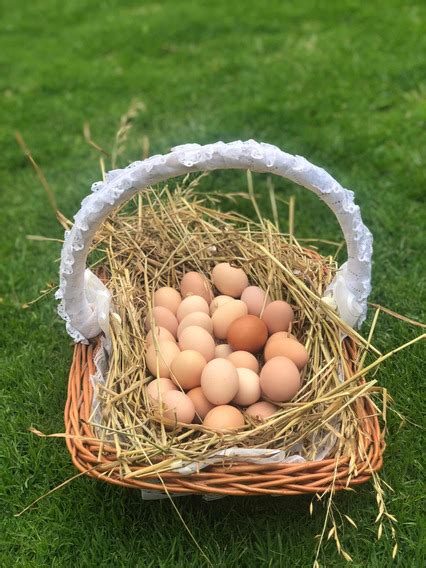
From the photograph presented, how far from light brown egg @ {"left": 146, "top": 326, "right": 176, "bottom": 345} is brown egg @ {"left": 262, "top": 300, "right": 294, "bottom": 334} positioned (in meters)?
0.28

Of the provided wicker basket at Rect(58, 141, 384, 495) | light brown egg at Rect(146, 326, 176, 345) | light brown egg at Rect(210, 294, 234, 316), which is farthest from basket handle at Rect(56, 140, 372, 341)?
light brown egg at Rect(210, 294, 234, 316)

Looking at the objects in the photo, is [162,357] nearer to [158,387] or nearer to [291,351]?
[158,387]

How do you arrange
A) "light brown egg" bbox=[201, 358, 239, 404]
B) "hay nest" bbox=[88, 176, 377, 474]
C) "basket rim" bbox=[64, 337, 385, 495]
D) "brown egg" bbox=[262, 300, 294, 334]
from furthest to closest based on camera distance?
"brown egg" bbox=[262, 300, 294, 334], "light brown egg" bbox=[201, 358, 239, 404], "hay nest" bbox=[88, 176, 377, 474], "basket rim" bbox=[64, 337, 385, 495]

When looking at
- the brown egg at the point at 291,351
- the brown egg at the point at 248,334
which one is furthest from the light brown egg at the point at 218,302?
the brown egg at the point at 291,351

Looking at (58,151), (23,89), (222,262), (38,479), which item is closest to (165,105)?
(58,151)

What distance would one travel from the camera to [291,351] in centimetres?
191

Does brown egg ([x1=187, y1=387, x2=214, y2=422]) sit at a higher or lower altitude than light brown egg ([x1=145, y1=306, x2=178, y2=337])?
lower

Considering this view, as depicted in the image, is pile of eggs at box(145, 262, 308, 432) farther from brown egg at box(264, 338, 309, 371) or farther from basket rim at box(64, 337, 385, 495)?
basket rim at box(64, 337, 385, 495)

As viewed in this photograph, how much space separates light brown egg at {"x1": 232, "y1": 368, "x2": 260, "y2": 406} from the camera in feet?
6.14

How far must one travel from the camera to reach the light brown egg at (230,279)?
2164 mm

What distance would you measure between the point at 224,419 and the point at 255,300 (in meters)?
0.47

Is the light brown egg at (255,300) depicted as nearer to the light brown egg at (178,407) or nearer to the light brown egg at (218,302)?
the light brown egg at (218,302)

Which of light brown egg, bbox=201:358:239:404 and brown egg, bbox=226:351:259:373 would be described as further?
brown egg, bbox=226:351:259:373

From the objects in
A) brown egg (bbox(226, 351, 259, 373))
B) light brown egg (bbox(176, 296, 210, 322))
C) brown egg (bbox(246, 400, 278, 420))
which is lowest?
brown egg (bbox(246, 400, 278, 420))
